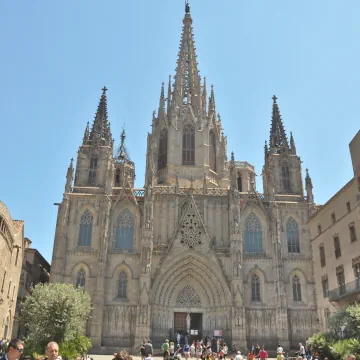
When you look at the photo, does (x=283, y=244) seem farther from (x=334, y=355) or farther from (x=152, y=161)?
(x=334, y=355)

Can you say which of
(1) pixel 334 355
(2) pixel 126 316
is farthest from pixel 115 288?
(1) pixel 334 355

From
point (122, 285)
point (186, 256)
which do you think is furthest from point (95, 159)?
point (186, 256)

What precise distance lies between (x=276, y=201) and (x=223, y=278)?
9.98 metres

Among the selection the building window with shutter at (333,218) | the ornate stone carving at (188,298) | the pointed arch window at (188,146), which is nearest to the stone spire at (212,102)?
the pointed arch window at (188,146)

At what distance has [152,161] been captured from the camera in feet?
142

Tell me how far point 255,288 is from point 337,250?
10.1 meters

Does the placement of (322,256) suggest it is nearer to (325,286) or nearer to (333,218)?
(325,286)

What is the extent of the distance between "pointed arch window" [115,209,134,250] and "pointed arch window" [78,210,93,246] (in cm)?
259

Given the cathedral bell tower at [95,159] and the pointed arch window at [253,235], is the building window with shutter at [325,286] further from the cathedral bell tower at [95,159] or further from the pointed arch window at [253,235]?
the cathedral bell tower at [95,159]

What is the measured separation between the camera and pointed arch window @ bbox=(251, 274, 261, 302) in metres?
38.2

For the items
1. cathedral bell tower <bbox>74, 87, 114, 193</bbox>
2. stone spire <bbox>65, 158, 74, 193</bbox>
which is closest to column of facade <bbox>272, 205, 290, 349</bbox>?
cathedral bell tower <bbox>74, 87, 114, 193</bbox>

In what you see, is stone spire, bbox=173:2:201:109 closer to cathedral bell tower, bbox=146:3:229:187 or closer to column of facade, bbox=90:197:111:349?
cathedral bell tower, bbox=146:3:229:187

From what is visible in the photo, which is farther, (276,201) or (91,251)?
(276,201)

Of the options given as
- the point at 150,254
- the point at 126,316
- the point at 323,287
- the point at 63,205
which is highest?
the point at 63,205
